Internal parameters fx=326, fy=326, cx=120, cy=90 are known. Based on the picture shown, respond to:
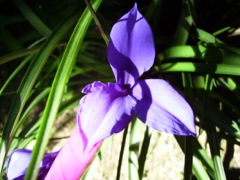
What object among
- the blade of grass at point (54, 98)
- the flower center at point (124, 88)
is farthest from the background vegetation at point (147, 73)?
the flower center at point (124, 88)

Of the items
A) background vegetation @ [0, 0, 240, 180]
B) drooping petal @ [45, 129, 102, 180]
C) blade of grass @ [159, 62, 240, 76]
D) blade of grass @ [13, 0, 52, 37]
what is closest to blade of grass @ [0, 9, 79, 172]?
background vegetation @ [0, 0, 240, 180]

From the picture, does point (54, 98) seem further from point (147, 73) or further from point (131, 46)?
point (147, 73)

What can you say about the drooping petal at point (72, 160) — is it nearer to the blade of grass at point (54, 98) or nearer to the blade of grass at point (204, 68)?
the blade of grass at point (54, 98)

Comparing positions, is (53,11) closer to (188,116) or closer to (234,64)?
(234,64)

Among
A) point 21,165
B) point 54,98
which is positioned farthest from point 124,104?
point 21,165

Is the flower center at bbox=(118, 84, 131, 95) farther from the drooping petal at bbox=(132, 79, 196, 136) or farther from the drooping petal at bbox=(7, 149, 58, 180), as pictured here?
the drooping petal at bbox=(7, 149, 58, 180)

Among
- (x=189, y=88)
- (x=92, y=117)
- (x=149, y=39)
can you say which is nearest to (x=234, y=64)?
(x=189, y=88)
